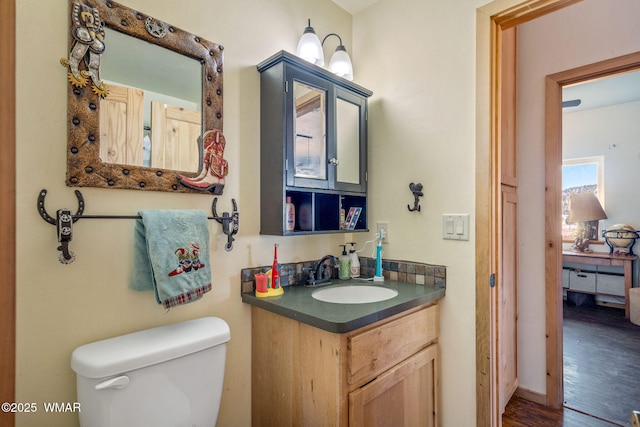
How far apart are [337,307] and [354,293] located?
444 millimetres

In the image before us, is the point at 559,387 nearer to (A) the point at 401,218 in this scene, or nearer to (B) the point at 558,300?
(B) the point at 558,300

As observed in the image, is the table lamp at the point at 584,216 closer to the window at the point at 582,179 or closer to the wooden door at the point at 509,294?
the window at the point at 582,179

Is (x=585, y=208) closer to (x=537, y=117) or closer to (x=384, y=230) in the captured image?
(x=537, y=117)

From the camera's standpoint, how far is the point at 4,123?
59cm

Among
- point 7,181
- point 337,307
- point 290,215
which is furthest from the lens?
point 290,215

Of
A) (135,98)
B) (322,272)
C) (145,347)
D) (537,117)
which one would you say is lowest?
(145,347)

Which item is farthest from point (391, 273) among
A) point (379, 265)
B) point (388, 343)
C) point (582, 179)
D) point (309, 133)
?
point (582, 179)

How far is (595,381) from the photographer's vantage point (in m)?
2.14

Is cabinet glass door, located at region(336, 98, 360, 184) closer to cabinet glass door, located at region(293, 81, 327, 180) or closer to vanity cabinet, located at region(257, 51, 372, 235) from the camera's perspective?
vanity cabinet, located at region(257, 51, 372, 235)

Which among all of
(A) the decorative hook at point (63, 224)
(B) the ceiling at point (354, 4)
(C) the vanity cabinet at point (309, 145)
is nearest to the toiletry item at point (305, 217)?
(C) the vanity cabinet at point (309, 145)

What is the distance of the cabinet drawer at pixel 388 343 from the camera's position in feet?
3.50

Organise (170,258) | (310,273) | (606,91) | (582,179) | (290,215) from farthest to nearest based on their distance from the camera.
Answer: (582,179) < (606,91) < (310,273) < (290,215) < (170,258)

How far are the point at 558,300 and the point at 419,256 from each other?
1.08 meters

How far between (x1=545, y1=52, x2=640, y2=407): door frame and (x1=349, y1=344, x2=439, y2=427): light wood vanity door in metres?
0.97
